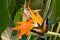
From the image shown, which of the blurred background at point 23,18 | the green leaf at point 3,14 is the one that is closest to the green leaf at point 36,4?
the blurred background at point 23,18

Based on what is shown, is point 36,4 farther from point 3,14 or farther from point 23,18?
point 3,14

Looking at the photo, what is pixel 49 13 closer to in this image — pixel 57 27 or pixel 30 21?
pixel 57 27

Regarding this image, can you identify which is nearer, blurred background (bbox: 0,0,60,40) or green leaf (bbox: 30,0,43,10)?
blurred background (bbox: 0,0,60,40)

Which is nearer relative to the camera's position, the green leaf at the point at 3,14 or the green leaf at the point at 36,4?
the green leaf at the point at 3,14

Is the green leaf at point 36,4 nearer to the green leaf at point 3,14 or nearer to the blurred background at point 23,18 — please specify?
the blurred background at point 23,18

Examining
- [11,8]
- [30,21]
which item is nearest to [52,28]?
[30,21]

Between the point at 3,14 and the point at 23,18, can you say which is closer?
the point at 3,14

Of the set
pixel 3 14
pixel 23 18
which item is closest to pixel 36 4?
pixel 23 18

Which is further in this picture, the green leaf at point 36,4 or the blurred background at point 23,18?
the green leaf at point 36,4

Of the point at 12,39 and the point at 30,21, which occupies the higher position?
the point at 30,21

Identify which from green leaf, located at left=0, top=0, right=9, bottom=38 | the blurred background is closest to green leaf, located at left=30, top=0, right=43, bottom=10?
the blurred background

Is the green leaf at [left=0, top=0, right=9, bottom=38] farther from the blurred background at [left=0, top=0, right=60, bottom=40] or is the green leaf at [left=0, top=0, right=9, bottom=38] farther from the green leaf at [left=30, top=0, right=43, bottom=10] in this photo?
the green leaf at [left=30, top=0, right=43, bottom=10]
